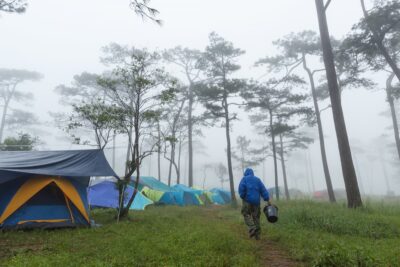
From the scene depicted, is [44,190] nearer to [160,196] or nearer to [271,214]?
[271,214]

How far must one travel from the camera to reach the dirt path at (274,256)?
5.26 meters

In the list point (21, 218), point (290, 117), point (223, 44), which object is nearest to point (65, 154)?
point (21, 218)

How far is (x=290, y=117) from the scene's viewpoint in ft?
68.6

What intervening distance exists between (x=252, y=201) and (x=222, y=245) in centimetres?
174

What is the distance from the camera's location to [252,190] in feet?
24.5

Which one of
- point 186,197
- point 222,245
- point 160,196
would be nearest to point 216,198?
point 186,197

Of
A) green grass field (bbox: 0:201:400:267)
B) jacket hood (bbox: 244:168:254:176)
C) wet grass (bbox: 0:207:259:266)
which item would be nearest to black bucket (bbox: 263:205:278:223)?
green grass field (bbox: 0:201:400:267)

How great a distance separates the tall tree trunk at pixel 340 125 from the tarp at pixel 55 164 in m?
8.91

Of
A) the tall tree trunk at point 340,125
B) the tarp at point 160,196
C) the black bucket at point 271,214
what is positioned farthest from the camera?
the tarp at point 160,196

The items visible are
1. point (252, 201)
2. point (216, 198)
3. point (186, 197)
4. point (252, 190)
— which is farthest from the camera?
point (216, 198)

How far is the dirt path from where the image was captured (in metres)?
5.26

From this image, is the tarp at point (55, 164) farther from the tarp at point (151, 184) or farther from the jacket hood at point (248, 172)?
the tarp at point (151, 184)

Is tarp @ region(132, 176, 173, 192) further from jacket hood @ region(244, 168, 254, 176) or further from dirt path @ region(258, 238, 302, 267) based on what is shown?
dirt path @ region(258, 238, 302, 267)

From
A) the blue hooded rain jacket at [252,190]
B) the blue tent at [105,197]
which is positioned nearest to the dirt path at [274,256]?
the blue hooded rain jacket at [252,190]
